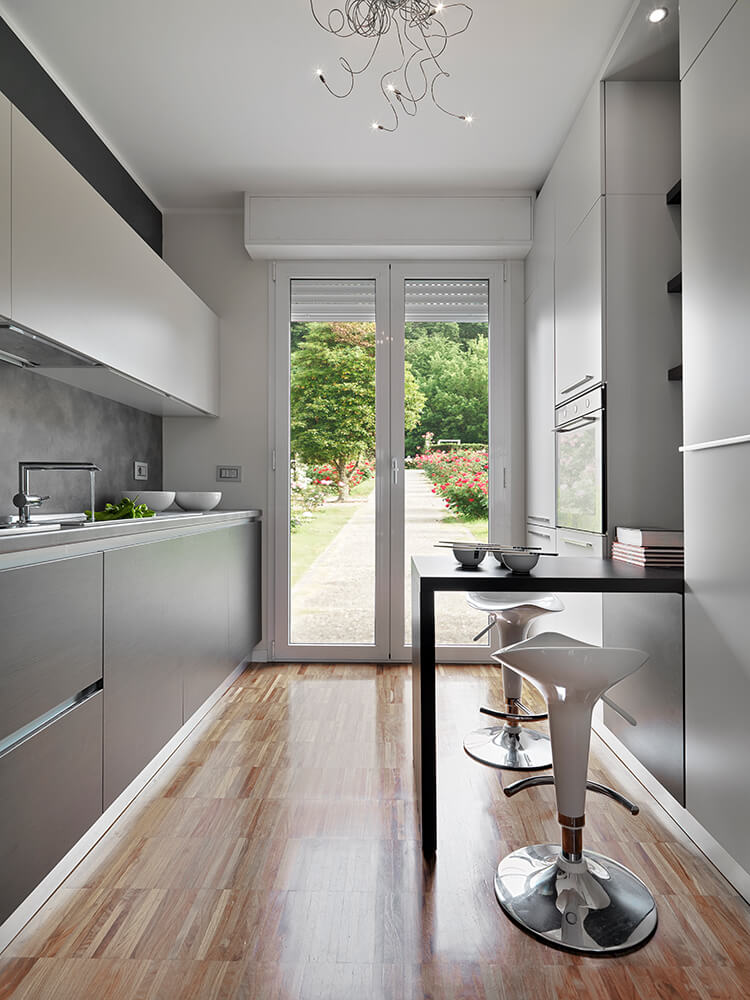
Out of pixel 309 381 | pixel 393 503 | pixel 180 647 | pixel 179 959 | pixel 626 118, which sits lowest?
pixel 179 959

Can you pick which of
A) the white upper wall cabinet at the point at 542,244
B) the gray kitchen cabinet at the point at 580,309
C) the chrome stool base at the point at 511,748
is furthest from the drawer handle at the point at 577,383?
the chrome stool base at the point at 511,748

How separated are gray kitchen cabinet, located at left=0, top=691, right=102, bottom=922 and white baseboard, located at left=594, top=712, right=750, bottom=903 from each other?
172cm

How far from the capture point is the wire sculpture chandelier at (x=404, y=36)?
2.24 metres

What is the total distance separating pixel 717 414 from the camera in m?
1.77

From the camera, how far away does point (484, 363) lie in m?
4.08

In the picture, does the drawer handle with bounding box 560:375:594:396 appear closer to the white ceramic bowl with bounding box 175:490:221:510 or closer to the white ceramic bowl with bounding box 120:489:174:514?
the white ceramic bowl with bounding box 175:490:221:510

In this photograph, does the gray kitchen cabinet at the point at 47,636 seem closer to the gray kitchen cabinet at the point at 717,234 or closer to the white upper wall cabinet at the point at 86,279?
the white upper wall cabinet at the point at 86,279

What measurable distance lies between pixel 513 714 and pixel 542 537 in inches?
50.1

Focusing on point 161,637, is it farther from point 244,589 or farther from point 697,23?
point 697,23

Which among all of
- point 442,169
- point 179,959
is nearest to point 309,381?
point 442,169

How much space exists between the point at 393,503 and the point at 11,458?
2244mm

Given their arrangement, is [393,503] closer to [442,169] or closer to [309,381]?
[309,381]

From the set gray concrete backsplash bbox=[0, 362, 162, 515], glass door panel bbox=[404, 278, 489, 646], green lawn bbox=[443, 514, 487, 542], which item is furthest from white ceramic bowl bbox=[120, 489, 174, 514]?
green lawn bbox=[443, 514, 487, 542]

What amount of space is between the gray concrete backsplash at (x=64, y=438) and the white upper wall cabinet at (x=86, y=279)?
330 millimetres
